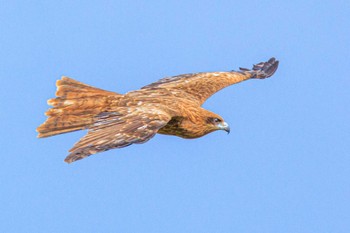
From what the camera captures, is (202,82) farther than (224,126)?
Yes

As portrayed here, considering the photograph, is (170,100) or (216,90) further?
(216,90)

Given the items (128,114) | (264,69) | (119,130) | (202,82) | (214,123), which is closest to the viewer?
(119,130)

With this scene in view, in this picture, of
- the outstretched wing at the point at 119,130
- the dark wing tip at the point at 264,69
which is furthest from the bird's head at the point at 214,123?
the dark wing tip at the point at 264,69

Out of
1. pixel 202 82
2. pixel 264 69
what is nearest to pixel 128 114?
pixel 202 82

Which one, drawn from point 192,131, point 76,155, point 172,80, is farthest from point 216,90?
point 76,155

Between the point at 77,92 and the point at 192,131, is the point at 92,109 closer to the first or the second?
the point at 77,92

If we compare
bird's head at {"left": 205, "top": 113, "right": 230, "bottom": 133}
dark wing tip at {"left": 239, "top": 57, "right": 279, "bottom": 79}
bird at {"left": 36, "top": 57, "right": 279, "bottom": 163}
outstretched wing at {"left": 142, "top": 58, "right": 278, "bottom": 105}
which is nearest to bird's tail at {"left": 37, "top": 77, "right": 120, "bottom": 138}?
bird at {"left": 36, "top": 57, "right": 279, "bottom": 163}

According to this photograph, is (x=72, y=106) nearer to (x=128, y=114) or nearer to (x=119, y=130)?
(x=128, y=114)
